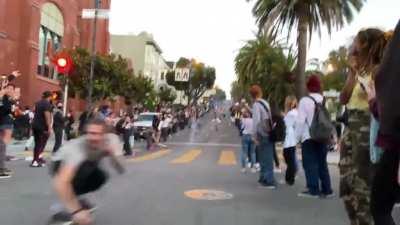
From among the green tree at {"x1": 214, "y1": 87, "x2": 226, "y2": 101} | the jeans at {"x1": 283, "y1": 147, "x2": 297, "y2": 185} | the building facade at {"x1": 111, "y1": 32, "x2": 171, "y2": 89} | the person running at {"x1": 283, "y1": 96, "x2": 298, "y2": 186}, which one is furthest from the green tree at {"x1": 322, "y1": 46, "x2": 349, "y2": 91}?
the green tree at {"x1": 214, "y1": 87, "x2": 226, "y2": 101}

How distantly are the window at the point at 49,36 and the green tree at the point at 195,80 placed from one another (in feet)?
176

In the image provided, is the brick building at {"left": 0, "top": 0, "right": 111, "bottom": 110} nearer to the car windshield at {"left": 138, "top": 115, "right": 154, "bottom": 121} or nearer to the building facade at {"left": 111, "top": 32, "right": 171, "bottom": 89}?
the car windshield at {"left": 138, "top": 115, "right": 154, "bottom": 121}

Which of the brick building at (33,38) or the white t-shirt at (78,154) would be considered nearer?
the white t-shirt at (78,154)

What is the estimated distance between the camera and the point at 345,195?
465 cm

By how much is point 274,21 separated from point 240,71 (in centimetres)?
3223

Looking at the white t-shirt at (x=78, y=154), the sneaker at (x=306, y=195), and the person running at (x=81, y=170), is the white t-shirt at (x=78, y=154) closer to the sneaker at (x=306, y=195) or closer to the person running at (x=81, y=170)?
the person running at (x=81, y=170)

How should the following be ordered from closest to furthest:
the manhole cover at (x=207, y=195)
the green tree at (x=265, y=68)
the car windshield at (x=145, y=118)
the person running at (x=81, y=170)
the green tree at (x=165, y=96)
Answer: the person running at (x=81, y=170) → the manhole cover at (x=207, y=195) → the car windshield at (x=145, y=118) → the green tree at (x=265, y=68) → the green tree at (x=165, y=96)

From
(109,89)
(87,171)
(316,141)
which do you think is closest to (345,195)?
(87,171)

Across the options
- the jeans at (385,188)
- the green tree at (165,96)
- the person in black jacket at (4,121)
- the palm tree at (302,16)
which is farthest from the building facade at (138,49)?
the jeans at (385,188)

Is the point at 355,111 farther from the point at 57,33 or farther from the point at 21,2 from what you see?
the point at 57,33

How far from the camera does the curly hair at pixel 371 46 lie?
4465 mm

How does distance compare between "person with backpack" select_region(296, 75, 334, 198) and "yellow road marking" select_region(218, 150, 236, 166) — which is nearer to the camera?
"person with backpack" select_region(296, 75, 334, 198)

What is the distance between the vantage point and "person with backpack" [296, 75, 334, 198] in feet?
26.9

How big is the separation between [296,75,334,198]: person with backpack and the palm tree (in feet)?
48.1
